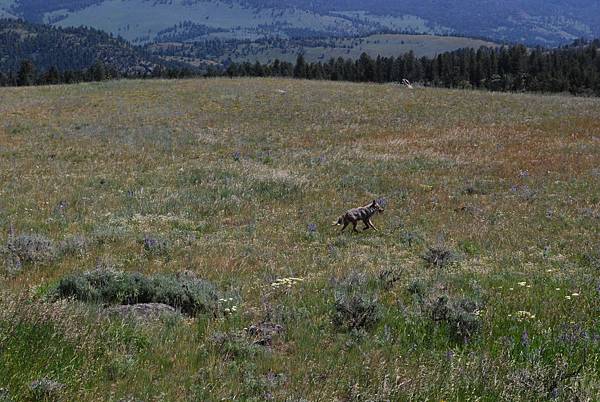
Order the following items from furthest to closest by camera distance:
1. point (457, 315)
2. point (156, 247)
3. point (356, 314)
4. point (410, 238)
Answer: point (410, 238), point (156, 247), point (356, 314), point (457, 315)

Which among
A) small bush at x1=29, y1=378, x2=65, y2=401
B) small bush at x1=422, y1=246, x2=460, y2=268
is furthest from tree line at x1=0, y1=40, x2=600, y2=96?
small bush at x1=29, y1=378, x2=65, y2=401

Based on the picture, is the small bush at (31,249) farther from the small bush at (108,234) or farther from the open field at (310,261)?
the small bush at (108,234)

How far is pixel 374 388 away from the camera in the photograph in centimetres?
481

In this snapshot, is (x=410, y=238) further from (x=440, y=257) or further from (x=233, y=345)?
(x=233, y=345)

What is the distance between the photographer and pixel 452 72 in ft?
336

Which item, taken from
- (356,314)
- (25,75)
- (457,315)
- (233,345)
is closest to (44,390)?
(233,345)

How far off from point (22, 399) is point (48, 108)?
1637 inches

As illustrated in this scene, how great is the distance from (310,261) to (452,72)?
99.6 m

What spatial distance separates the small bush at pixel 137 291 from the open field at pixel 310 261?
10cm

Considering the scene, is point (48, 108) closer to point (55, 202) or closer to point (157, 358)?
point (55, 202)

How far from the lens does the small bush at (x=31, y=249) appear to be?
974cm

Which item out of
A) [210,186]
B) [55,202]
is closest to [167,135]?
[210,186]

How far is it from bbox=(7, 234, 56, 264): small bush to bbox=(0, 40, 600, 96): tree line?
86.9m

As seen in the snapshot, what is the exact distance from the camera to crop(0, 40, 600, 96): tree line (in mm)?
92312
